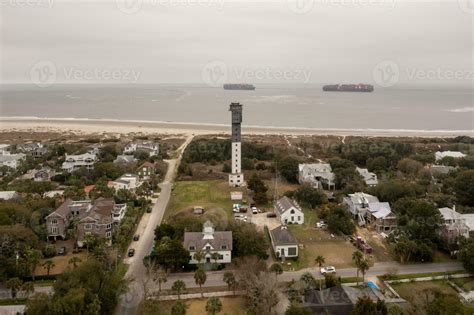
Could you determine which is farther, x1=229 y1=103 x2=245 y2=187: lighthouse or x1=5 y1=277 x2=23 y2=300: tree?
x1=229 y1=103 x2=245 y2=187: lighthouse

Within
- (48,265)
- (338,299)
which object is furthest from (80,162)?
(338,299)

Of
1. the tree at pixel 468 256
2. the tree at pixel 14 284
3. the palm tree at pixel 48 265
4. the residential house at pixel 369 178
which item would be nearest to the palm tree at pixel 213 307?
the tree at pixel 14 284

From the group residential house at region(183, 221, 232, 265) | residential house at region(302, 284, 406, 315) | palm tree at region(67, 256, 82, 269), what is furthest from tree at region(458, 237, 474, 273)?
palm tree at region(67, 256, 82, 269)

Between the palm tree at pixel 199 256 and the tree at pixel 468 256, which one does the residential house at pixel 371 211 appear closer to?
the tree at pixel 468 256

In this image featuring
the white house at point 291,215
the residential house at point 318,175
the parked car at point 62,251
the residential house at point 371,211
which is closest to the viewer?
the parked car at point 62,251

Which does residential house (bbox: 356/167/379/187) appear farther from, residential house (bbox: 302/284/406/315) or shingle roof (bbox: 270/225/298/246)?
residential house (bbox: 302/284/406/315)
